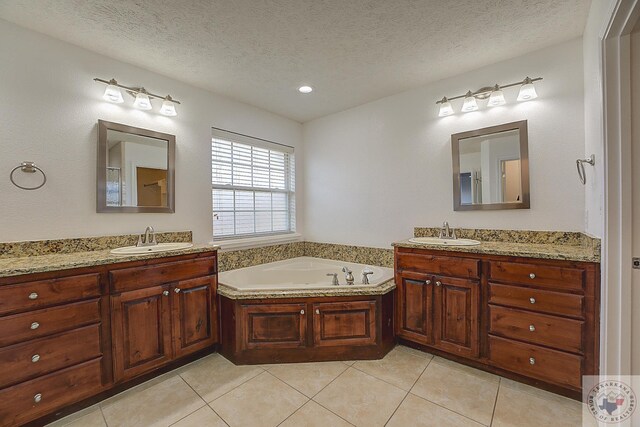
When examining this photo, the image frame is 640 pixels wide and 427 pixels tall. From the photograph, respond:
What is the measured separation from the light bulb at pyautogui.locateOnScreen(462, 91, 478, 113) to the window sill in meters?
2.29

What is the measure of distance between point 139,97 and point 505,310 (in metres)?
3.17

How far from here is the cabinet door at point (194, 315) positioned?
79.8 inches

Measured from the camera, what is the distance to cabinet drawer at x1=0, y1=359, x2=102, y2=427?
1392 mm

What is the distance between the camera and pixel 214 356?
2270 millimetres

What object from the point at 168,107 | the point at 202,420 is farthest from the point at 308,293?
the point at 168,107

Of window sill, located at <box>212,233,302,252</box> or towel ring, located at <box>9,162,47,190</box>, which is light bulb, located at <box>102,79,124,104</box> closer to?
towel ring, located at <box>9,162,47,190</box>

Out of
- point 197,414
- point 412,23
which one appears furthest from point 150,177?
point 412,23

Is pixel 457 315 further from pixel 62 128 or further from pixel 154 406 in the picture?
pixel 62 128

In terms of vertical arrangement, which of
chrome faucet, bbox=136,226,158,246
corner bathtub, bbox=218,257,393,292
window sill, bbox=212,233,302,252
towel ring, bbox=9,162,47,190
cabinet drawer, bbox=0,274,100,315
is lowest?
corner bathtub, bbox=218,257,393,292

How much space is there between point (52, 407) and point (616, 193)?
125 inches

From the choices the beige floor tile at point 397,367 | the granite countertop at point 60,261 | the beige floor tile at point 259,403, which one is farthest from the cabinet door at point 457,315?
the granite countertop at point 60,261

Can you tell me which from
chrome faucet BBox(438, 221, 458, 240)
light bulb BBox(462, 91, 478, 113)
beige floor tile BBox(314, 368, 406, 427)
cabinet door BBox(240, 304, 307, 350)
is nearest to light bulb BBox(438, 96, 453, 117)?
light bulb BBox(462, 91, 478, 113)

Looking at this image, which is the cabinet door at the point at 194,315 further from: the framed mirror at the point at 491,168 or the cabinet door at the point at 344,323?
the framed mirror at the point at 491,168

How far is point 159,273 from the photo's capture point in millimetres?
1934
